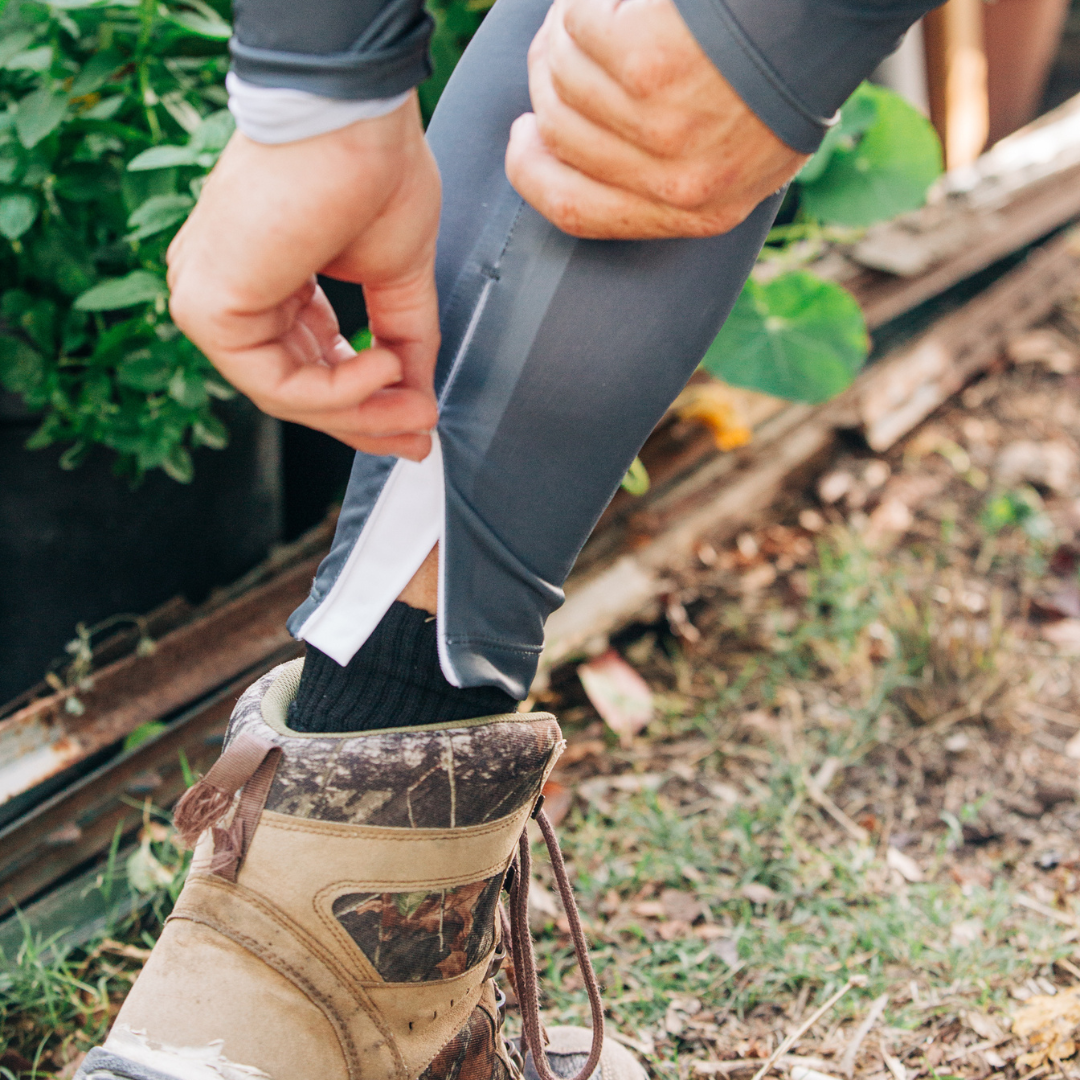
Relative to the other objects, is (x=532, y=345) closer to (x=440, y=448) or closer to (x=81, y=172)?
(x=440, y=448)

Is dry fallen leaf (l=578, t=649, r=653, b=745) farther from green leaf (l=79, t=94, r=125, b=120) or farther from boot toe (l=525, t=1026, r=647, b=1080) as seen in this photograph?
green leaf (l=79, t=94, r=125, b=120)

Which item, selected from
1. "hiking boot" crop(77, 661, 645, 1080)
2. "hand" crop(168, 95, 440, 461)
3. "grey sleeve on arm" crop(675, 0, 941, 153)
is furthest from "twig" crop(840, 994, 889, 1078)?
"grey sleeve on arm" crop(675, 0, 941, 153)

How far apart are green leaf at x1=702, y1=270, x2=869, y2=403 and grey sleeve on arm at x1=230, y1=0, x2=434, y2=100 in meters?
1.12

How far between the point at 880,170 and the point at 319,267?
136 cm

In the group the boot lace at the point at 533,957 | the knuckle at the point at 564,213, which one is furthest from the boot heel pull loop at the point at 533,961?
the knuckle at the point at 564,213

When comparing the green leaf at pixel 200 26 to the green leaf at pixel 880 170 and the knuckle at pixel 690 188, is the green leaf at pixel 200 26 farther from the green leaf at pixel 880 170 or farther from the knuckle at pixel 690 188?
the green leaf at pixel 880 170

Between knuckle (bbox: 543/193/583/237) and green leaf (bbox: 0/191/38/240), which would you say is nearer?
knuckle (bbox: 543/193/583/237)

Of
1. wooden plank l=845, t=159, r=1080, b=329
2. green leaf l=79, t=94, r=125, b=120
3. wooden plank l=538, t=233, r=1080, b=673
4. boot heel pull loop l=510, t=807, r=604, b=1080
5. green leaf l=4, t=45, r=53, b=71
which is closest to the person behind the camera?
boot heel pull loop l=510, t=807, r=604, b=1080

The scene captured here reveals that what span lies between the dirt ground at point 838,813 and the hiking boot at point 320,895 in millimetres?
401

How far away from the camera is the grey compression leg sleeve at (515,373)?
688 millimetres

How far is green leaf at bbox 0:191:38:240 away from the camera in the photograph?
41.8 inches

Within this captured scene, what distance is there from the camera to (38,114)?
1043 mm

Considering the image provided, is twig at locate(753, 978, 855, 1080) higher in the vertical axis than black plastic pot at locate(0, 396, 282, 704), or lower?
lower

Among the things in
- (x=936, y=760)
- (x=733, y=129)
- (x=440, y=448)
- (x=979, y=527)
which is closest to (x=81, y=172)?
(x=440, y=448)
